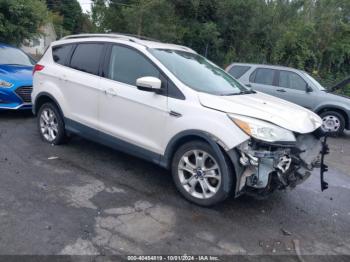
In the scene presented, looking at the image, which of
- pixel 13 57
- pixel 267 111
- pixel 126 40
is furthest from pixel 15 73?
pixel 267 111

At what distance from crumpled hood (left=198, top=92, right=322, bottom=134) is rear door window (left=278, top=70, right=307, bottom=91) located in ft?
18.4

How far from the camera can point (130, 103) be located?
4848 millimetres

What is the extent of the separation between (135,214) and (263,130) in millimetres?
1635

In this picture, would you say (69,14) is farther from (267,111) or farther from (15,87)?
(267,111)

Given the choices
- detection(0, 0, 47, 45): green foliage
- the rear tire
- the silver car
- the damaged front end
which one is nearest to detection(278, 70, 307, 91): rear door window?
the silver car

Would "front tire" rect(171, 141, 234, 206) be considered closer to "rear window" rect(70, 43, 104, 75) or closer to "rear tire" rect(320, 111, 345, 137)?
"rear window" rect(70, 43, 104, 75)

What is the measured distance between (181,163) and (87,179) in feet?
4.38

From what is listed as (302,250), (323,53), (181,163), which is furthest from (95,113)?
(323,53)

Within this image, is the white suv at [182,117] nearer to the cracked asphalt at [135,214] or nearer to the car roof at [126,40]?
the car roof at [126,40]

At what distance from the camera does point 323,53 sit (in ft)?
67.4

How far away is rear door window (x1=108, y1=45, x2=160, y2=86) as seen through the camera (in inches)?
191

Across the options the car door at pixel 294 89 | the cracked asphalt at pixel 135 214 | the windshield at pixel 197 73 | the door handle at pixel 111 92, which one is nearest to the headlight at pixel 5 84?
the cracked asphalt at pixel 135 214

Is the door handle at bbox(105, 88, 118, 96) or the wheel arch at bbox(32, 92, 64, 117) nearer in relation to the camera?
the door handle at bbox(105, 88, 118, 96)

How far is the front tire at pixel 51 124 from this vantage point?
6.02 meters
